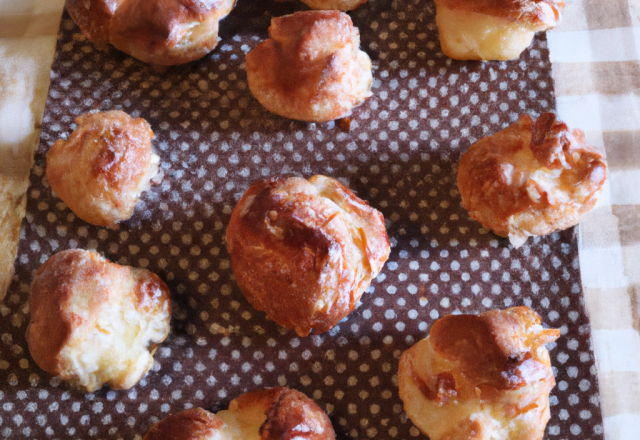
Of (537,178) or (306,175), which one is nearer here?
(537,178)

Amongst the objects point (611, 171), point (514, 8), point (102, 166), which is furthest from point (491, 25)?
point (102, 166)

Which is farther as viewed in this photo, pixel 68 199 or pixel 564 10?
pixel 564 10

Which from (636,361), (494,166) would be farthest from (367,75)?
(636,361)

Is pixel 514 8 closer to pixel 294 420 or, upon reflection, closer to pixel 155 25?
pixel 155 25

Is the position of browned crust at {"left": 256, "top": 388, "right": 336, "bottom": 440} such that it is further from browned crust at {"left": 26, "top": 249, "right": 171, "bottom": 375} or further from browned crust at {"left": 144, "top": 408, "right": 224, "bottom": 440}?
browned crust at {"left": 26, "top": 249, "right": 171, "bottom": 375}

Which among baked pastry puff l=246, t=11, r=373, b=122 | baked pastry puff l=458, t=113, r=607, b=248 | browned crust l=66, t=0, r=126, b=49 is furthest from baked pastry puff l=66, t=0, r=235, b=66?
baked pastry puff l=458, t=113, r=607, b=248

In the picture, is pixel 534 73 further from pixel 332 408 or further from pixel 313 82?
pixel 332 408
